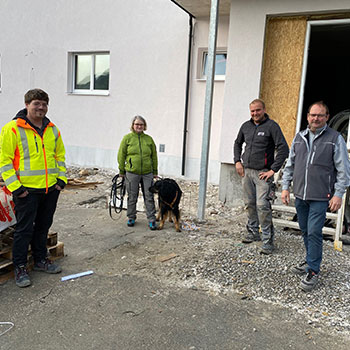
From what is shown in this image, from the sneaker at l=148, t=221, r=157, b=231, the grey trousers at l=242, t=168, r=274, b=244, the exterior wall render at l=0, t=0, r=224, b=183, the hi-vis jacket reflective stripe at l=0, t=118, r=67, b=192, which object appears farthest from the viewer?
the exterior wall render at l=0, t=0, r=224, b=183

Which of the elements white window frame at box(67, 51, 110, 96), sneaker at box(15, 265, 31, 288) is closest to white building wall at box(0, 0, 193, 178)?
white window frame at box(67, 51, 110, 96)

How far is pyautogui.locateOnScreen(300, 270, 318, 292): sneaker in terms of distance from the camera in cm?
380

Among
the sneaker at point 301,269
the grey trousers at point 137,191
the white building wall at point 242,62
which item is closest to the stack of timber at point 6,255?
the grey trousers at point 137,191

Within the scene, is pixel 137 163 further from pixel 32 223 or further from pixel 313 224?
pixel 313 224

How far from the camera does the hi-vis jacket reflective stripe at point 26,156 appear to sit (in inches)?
139

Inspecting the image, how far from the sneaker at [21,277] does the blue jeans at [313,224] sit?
3.12 metres

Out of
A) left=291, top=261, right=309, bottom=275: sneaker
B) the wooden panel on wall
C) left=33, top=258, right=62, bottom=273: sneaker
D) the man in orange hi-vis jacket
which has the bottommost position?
left=33, top=258, right=62, bottom=273: sneaker

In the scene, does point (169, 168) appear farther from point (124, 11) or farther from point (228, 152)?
point (124, 11)

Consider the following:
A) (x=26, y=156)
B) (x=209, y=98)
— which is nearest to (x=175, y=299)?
(x=26, y=156)

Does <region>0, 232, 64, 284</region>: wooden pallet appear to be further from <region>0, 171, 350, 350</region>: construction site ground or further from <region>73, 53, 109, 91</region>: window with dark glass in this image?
<region>73, 53, 109, 91</region>: window with dark glass

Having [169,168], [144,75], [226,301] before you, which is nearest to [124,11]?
[144,75]

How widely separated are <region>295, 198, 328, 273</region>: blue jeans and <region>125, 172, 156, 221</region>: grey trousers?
104 inches

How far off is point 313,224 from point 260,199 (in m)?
1.13

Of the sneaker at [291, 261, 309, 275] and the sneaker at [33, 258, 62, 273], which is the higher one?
the sneaker at [291, 261, 309, 275]
